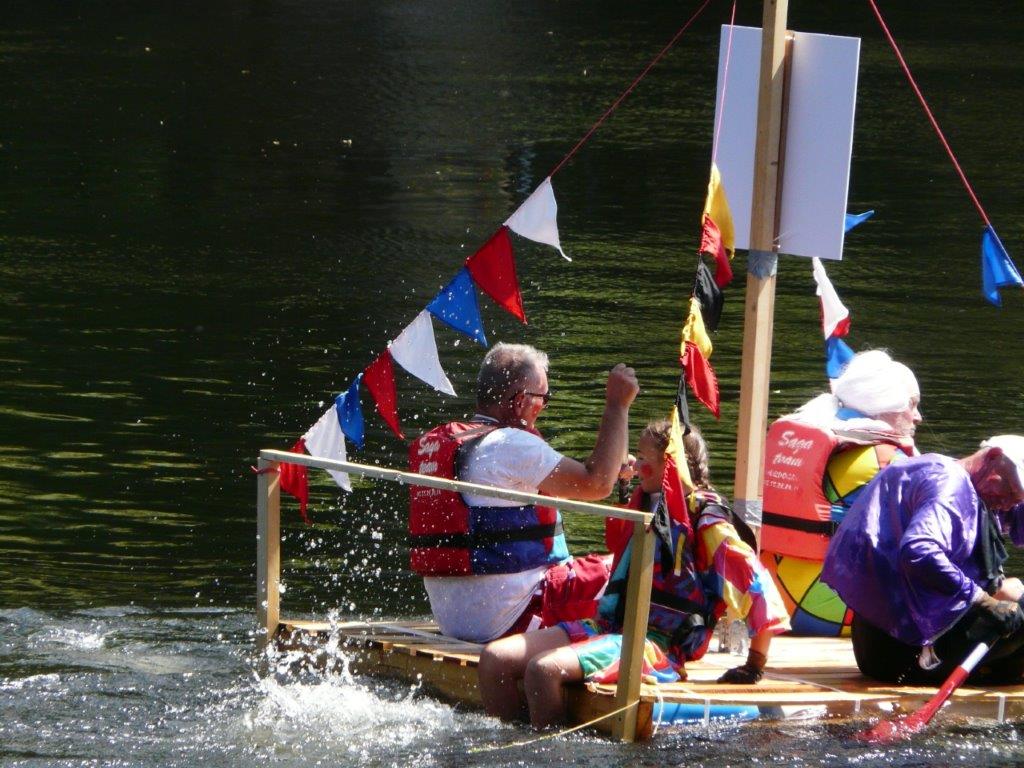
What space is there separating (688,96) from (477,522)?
82.8 ft

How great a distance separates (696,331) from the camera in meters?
6.53

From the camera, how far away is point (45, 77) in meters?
31.4

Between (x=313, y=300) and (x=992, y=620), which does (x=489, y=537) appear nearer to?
(x=992, y=620)

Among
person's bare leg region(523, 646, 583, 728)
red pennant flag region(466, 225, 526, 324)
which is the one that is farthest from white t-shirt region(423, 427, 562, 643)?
red pennant flag region(466, 225, 526, 324)

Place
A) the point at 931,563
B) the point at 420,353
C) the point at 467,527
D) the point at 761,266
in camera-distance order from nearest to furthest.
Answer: the point at 931,563 → the point at 467,527 → the point at 761,266 → the point at 420,353

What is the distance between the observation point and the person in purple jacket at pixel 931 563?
21.3 feet

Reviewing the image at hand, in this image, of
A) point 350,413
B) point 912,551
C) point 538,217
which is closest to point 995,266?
point 912,551

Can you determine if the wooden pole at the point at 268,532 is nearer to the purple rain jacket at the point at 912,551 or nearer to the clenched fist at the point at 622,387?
the clenched fist at the point at 622,387

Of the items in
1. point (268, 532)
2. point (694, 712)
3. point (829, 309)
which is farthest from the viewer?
point (829, 309)

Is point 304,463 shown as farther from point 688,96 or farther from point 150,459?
point 688,96

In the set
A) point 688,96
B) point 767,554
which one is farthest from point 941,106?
point 767,554

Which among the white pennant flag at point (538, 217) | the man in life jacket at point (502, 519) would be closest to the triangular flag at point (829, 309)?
the white pennant flag at point (538, 217)

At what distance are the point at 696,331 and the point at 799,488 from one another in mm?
1310

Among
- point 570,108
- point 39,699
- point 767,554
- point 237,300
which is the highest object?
point 570,108
